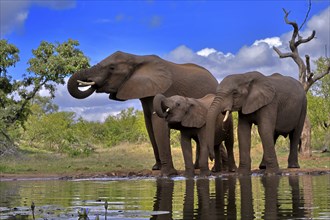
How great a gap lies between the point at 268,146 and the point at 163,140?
2.54m

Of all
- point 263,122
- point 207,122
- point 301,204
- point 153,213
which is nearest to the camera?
point 153,213

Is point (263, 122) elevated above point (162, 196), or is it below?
above

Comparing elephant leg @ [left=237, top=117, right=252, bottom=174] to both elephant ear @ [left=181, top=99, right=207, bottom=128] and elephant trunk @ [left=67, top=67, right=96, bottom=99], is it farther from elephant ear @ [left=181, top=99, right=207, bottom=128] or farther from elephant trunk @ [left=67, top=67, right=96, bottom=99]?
elephant trunk @ [left=67, top=67, right=96, bottom=99]

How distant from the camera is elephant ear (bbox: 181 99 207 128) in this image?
1457cm

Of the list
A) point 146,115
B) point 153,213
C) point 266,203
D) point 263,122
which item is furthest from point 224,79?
point 153,213

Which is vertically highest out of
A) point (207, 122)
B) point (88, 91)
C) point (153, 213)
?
point (88, 91)

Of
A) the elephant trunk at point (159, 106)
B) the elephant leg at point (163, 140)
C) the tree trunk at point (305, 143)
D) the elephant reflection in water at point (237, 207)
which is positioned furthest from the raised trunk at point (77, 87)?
the tree trunk at point (305, 143)

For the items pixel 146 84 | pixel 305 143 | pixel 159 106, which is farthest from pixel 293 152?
pixel 305 143

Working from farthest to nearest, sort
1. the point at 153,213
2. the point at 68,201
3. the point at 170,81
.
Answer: the point at 170,81 < the point at 68,201 < the point at 153,213

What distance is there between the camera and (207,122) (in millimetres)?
14289

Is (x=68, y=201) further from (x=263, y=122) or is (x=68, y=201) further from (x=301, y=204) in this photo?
(x=263, y=122)

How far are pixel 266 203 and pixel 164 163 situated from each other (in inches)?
353

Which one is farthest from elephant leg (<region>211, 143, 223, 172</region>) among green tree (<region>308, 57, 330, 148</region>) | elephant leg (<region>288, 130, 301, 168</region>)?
green tree (<region>308, 57, 330, 148</region>)

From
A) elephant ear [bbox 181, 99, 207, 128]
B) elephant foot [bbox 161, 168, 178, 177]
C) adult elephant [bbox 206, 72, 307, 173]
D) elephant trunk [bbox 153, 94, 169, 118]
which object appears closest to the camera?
elephant trunk [bbox 153, 94, 169, 118]
